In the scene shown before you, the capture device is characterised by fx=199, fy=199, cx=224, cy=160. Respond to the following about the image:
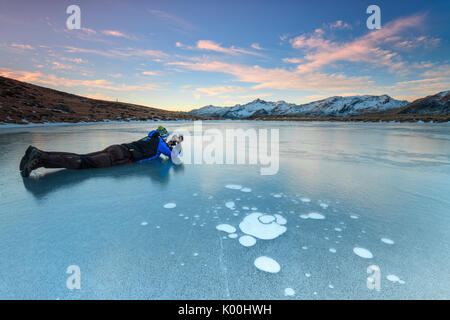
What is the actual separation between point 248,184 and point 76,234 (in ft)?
10.9

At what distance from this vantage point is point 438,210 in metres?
3.34

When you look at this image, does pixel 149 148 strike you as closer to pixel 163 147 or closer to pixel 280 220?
pixel 163 147

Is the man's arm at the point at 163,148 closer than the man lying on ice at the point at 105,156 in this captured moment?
No

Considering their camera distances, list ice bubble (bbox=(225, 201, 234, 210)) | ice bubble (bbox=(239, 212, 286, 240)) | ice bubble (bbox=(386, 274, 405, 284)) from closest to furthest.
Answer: ice bubble (bbox=(386, 274, 405, 284))
ice bubble (bbox=(239, 212, 286, 240))
ice bubble (bbox=(225, 201, 234, 210))

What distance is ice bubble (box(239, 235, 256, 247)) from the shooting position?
245 centimetres

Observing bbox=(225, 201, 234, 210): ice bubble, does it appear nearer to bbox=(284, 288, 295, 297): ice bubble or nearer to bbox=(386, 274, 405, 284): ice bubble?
bbox=(284, 288, 295, 297): ice bubble

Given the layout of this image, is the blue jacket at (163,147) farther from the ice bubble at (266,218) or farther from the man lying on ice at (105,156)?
the ice bubble at (266,218)

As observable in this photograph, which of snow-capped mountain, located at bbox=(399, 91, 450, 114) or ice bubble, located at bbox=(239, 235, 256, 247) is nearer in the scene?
ice bubble, located at bbox=(239, 235, 256, 247)

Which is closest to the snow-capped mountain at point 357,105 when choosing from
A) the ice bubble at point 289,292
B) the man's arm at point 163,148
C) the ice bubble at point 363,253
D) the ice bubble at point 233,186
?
the man's arm at point 163,148

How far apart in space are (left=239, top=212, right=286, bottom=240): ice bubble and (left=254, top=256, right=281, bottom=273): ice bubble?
424 mm

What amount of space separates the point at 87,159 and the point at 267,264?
5.90m

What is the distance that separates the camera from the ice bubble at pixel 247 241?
8.04ft

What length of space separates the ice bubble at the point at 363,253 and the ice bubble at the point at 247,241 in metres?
1.17

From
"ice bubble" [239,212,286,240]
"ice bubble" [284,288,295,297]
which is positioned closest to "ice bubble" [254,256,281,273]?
"ice bubble" [284,288,295,297]
